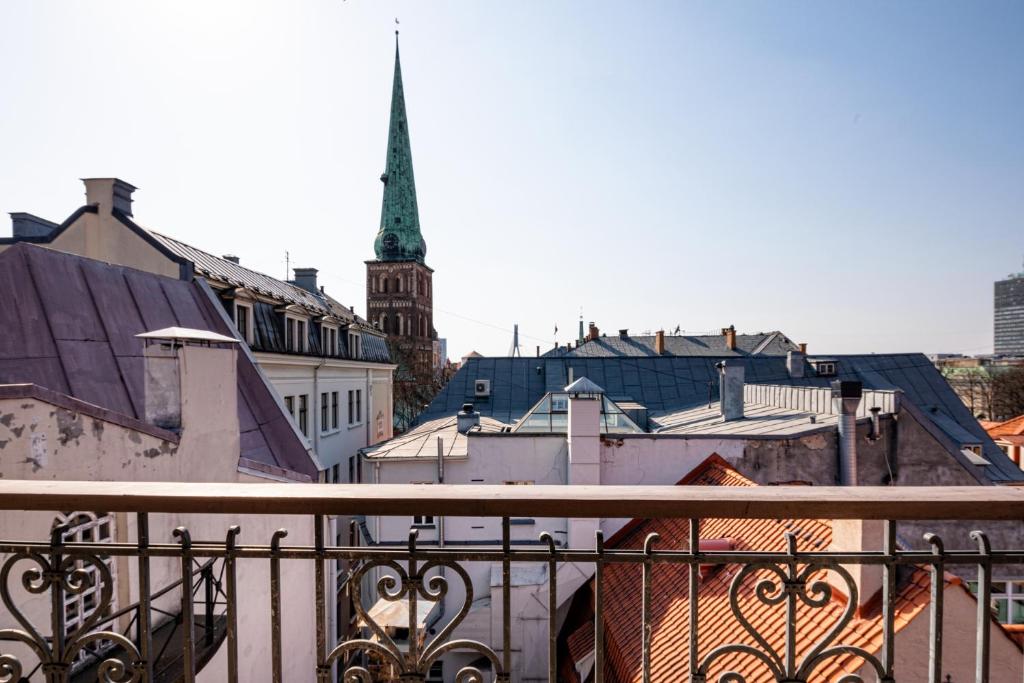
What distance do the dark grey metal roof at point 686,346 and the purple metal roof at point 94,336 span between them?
3245 cm

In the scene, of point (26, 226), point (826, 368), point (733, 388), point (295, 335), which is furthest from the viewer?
Result: point (826, 368)

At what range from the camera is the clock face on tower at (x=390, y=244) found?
52.1 metres

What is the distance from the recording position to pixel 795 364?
88.4 ft

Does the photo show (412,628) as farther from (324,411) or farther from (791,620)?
(324,411)

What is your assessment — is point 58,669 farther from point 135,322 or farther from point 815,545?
point 135,322

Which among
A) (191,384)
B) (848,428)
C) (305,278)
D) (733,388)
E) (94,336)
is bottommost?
(848,428)

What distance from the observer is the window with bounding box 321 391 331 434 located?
62.3 ft

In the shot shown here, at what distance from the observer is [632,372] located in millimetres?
25219

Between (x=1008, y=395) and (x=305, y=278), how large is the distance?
57.8 meters

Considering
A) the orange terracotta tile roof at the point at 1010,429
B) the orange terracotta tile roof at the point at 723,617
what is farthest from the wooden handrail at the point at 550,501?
the orange terracotta tile roof at the point at 1010,429

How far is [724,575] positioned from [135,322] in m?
9.63

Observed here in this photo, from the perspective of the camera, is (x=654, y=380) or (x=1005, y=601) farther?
(x=654, y=380)

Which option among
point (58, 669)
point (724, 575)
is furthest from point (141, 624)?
point (724, 575)

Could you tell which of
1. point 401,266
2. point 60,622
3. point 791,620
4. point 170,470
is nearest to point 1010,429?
point 791,620
